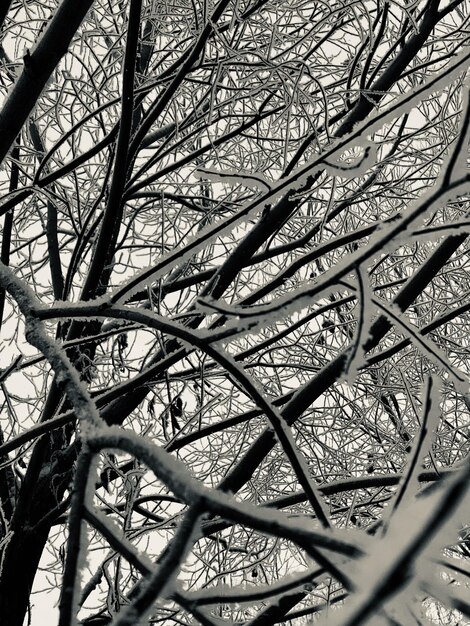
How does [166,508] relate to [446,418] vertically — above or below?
below

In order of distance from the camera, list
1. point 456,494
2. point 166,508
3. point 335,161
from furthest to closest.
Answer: point 166,508, point 335,161, point 456,494

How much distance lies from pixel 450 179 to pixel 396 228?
9 cm

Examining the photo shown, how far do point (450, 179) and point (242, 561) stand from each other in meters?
3.19

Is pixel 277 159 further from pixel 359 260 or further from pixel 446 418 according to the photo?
pixel 359 260

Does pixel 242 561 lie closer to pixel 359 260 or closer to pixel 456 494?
pixel 359 260

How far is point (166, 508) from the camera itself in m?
4.27

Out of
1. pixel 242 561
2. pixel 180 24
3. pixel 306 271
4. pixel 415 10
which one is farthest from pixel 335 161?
pixel 306 271

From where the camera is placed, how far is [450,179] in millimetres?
885

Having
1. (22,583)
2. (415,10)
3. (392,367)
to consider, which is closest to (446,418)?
(392,367)

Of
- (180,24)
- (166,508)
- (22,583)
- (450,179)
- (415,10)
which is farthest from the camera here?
(166,508)

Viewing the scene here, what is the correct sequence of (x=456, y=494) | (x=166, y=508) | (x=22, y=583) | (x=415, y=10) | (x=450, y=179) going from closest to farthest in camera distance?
(x=456, y=494) < (x=450, y=179) < (x=22, y=583) < (x=415, y=10) < (x=166, y=508)

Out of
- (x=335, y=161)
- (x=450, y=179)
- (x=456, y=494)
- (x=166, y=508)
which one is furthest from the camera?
(x=166, y=508)

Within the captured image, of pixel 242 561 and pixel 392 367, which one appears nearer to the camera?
pixel 242 561

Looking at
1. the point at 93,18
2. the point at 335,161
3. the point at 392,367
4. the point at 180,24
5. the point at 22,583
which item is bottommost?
the point at 22,583
